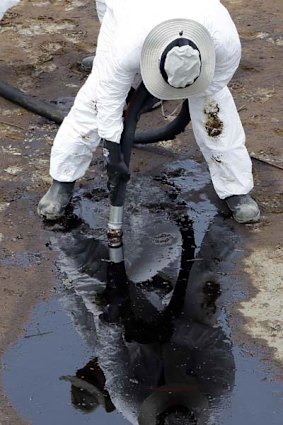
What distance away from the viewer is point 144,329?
4.62 m

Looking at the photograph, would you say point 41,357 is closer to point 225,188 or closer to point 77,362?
point 77,362

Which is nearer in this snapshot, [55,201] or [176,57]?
[176,57]

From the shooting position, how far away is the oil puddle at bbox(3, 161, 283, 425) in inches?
163

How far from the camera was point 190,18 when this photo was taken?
4480mm

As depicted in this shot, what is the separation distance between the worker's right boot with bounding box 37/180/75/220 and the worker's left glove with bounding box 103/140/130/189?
1.82 feet

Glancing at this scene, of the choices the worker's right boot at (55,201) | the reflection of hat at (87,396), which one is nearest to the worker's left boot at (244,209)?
the worker's right boot at (55,201)

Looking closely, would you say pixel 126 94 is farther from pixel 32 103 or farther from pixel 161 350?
pixel 32 103

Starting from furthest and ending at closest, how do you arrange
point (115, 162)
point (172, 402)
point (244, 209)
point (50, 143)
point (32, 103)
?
point (32, 103), point (50, 143), point (244, 209), point (115, 162), point (172, 402)

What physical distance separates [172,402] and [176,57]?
1453mm

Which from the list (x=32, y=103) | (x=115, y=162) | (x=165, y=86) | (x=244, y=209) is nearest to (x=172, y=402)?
(x=115, y=162)

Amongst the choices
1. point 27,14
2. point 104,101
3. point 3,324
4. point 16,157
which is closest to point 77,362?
point 3,324

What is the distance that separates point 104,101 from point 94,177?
47.9 inches

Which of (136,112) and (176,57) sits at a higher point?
(176,57)

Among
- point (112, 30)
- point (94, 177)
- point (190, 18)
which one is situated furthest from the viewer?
point (94, 177)
